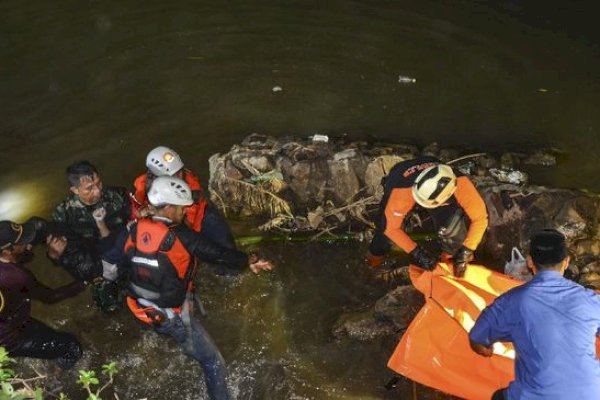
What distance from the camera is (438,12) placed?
8672 mm

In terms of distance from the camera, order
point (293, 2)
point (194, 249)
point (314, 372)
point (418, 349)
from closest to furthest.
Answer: point (194, 249), point (418, 349), point (314, 372), point (293, 2)

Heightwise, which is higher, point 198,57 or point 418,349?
point 198,57

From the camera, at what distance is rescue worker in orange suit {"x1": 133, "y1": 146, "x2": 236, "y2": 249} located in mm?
4645

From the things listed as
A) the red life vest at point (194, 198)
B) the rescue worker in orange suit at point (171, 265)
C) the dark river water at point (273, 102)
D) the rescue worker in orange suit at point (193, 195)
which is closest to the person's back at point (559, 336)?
the dark river water at point (273, 102)

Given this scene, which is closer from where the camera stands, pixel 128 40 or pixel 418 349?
pixel 418 349

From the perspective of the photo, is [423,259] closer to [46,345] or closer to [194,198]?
[194,198]

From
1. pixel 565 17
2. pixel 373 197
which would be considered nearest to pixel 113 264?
pixel 373 197

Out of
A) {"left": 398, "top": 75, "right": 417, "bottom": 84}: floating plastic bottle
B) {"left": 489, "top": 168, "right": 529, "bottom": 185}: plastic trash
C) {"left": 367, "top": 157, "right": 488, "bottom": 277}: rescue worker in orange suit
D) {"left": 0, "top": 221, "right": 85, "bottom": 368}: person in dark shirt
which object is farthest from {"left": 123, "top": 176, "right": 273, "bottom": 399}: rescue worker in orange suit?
{"left": 398, "top": 75, "right": 417, "bottom": 84}: floating plastic bottle

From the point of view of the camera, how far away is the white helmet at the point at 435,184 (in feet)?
13.8

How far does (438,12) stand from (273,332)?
6.22m

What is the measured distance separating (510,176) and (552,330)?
136 inches

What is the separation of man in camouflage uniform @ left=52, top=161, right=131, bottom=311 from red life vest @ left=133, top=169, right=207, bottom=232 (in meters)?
0.14

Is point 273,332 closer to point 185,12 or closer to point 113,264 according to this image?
point 113,264

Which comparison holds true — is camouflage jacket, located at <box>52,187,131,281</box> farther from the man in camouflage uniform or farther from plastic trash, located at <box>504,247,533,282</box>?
plastic trash, located at <box>504,247,533,282</box>
